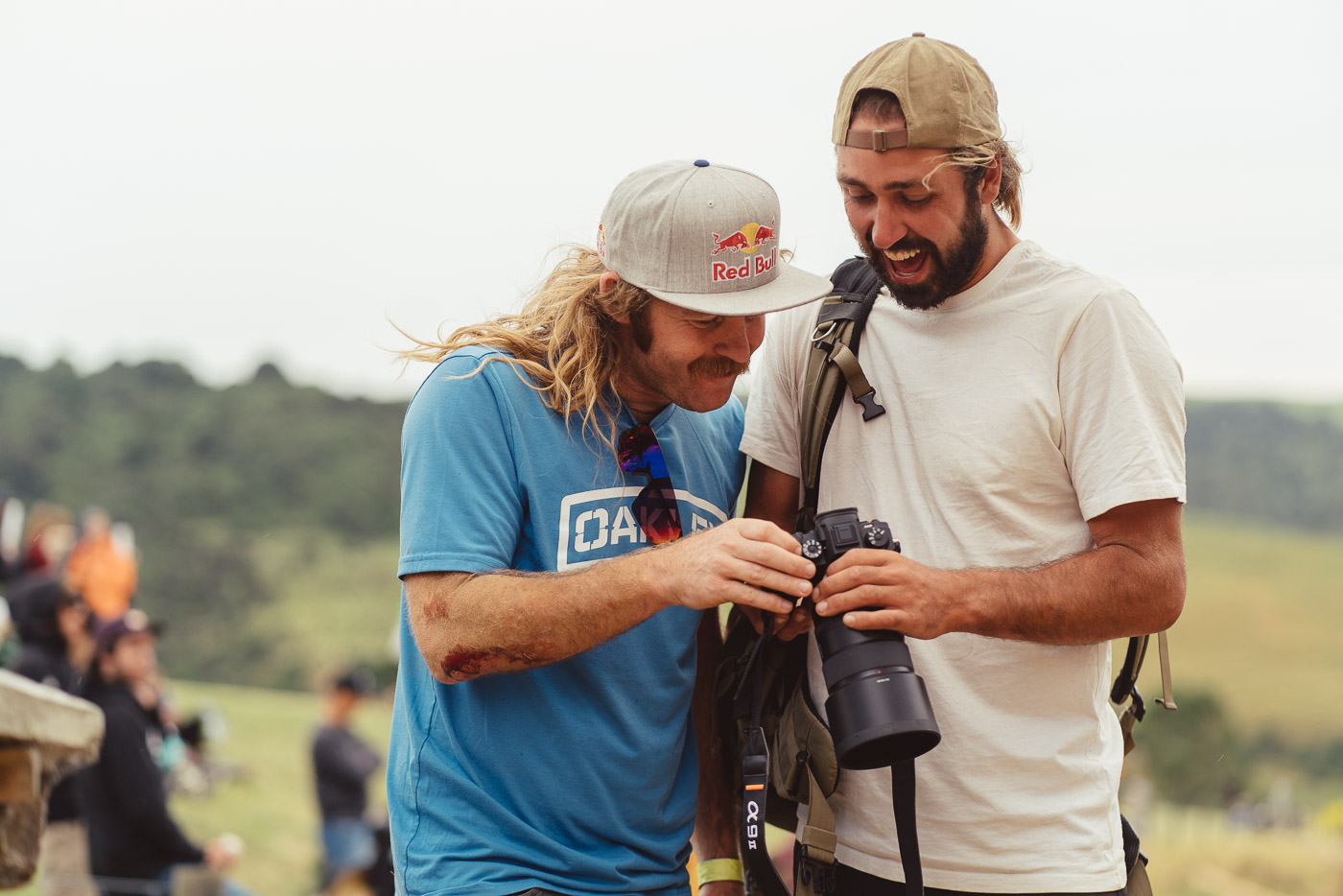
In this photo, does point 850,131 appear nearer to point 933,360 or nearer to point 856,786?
point 933,360

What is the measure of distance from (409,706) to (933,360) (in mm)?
1240

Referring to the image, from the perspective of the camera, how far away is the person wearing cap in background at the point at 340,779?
27.4ft

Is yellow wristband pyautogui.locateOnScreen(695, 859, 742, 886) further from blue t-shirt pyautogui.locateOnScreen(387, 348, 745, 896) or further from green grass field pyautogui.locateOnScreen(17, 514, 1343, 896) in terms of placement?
green grass field pyautogui.locateOnScreen(17, 514, 1343, 896)

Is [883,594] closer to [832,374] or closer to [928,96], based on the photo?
[832,374]

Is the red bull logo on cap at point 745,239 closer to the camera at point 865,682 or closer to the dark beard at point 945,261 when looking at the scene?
the dark beard at point 945,261

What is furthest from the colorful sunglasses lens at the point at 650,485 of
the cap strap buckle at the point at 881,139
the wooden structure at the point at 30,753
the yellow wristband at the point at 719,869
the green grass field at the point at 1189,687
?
the wooden structure at the point at 30,753

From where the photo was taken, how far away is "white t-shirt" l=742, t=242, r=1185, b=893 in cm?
227

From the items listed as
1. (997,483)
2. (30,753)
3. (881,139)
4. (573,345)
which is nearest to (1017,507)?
(997,483)

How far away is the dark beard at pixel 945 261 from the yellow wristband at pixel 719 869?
131 cm

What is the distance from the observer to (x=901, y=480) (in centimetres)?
248

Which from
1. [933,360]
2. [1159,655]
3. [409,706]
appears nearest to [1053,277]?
[933,360]

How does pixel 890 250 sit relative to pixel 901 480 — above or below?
above

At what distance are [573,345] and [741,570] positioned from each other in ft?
2.17

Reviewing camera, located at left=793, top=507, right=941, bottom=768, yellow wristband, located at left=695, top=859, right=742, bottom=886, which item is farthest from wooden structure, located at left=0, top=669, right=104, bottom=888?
camera, located at left=793, top=507, right=941, bottom=768
